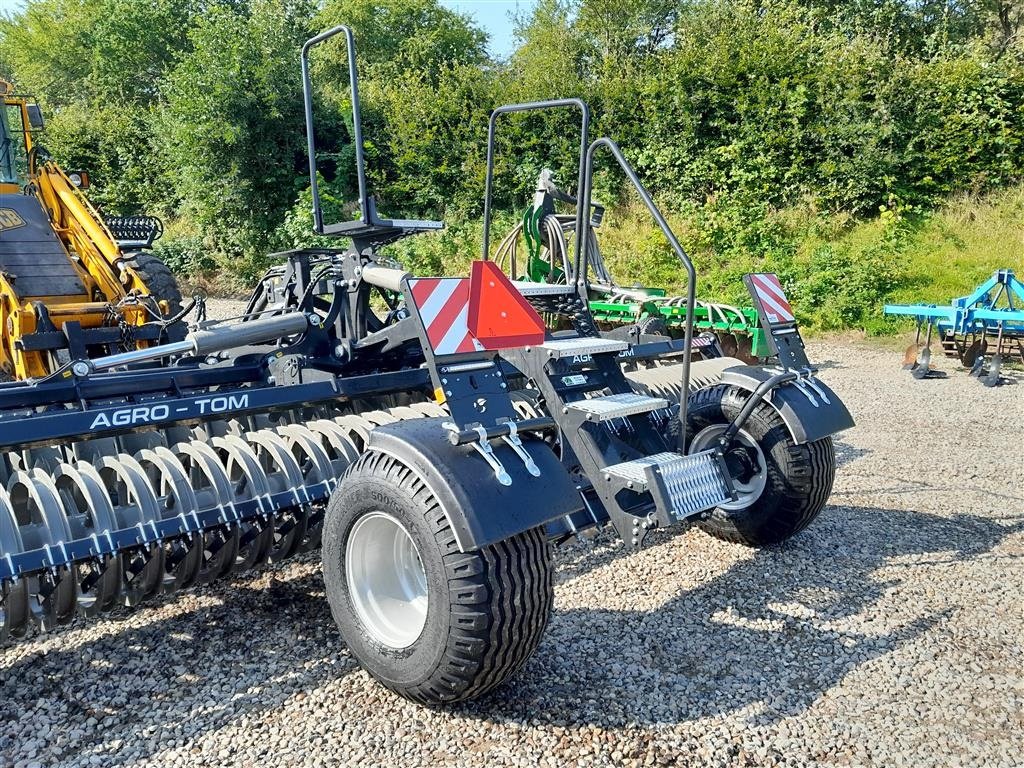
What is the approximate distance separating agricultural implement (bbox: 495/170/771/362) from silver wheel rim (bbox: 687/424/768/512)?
1.55 meters

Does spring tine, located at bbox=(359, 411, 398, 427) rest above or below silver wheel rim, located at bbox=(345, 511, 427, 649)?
above

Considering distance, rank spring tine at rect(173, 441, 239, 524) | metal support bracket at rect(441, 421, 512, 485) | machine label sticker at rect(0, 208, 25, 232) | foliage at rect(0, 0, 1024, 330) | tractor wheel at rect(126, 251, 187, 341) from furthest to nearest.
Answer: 1. foliage at rect(0, 0, 1024, 330)
2. tractor wheel at rect(126, 251, 187, 341)
3. machine label sticker at rect(0, 208, 25, 232)
4. spring tine at rect(173, 441, 239, 524)
5. metal support bracket at rect(441, 421, 512, 485)

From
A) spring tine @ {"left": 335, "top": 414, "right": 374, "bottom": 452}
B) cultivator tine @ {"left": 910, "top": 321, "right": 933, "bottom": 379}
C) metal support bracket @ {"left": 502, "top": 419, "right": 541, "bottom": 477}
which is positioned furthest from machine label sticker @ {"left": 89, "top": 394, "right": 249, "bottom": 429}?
cultivator tine @ {"left": 910, "top": 321, "right": 933, "bottom": 379}

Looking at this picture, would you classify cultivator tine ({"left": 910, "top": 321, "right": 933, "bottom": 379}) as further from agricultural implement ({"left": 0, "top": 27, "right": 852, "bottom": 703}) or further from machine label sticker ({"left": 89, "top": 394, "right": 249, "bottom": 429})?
machine label sticker ({"left": 89, "top": 394, "right": 249, "bottom": 429})

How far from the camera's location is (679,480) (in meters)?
3.37

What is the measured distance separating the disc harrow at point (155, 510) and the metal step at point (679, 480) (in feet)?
3.91

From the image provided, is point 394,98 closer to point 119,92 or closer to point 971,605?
point 971,605

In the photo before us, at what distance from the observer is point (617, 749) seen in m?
2.72

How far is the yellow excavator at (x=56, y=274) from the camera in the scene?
6859 mm

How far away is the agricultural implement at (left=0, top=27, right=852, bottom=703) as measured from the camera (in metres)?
2.76

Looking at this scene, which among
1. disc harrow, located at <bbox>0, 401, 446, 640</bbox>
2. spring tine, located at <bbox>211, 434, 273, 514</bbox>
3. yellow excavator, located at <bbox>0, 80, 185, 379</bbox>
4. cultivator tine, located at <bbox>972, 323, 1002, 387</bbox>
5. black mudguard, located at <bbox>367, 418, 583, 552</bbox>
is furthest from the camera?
cultivator tine, located at <bbox>972, 323, 1002, 387</bbox>

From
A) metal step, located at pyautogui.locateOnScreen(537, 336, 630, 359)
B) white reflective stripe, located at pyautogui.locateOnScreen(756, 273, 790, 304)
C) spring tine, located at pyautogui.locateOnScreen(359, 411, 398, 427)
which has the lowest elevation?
spring tine, located at pyautogui.locateOnScreen(359, 411, 398, 427)

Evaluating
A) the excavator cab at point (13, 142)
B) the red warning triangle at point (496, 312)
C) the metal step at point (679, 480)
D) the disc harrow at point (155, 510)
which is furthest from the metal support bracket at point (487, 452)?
the excavator cab at point (13, 142)

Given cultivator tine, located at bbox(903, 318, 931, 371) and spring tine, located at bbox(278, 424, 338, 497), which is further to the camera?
cultivator tine, located at bbox(903, 318, 931, 371)
